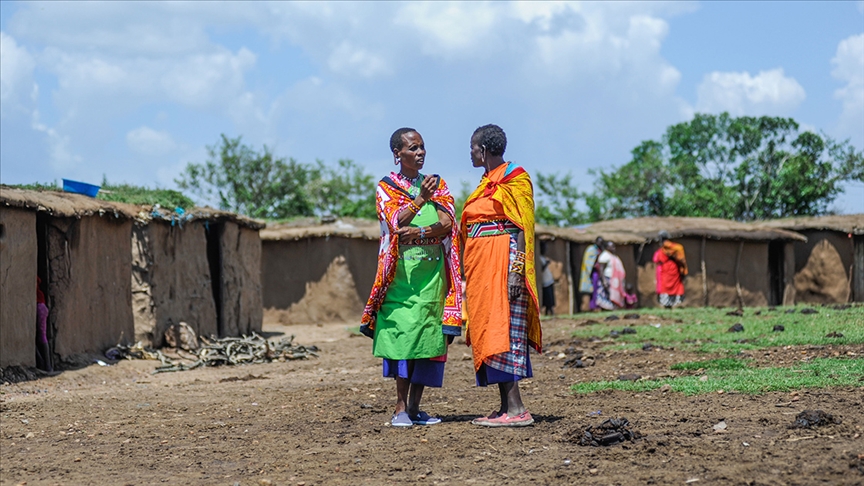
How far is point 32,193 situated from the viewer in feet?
32.2

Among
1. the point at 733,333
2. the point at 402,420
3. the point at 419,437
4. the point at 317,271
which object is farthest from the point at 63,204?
the point at 317,271

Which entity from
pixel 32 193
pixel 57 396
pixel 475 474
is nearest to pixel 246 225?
pixel 32 193

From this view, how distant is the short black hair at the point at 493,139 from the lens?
568 cm

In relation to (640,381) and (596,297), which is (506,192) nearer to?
(640,381)

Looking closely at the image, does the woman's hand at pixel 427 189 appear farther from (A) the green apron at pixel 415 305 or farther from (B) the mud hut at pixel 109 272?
(B) the mud hut at pixel 109 272

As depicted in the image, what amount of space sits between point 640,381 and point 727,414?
1907 millimetres

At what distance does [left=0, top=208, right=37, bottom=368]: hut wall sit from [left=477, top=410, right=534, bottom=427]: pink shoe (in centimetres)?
587

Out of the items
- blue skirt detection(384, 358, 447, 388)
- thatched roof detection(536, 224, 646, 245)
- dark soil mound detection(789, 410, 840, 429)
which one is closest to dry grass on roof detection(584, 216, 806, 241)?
thatched roof detection(536, 224, 646, 245)

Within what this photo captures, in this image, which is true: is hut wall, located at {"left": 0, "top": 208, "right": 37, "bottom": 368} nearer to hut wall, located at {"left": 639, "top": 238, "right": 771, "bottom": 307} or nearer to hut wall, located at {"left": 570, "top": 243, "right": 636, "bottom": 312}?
A: hut wall, located at {"left": 570, "top": 243, "right": 636, "bottom": 312}

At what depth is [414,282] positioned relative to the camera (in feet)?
18.3

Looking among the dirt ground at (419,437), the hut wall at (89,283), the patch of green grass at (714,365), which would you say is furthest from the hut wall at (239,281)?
the patch of green grass at (714,365)

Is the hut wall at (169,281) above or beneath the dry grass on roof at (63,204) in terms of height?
beneath

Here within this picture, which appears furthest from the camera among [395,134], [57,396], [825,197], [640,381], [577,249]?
[825,197]

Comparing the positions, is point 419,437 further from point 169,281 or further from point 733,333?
point 169,281
